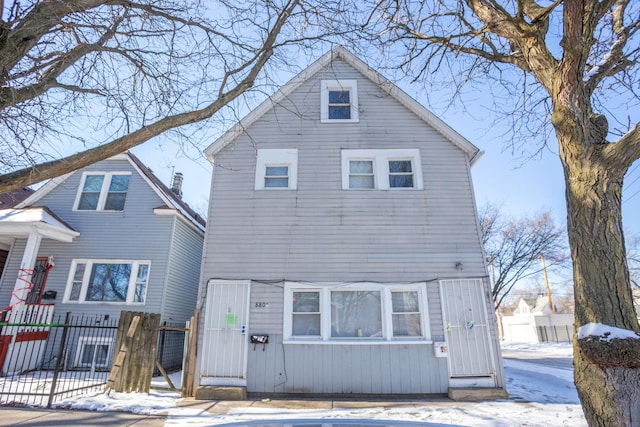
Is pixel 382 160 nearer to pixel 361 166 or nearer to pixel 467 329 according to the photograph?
pixel 361 166

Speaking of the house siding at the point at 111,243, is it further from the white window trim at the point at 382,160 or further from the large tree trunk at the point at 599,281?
the large tree trunk at the point at 599,281

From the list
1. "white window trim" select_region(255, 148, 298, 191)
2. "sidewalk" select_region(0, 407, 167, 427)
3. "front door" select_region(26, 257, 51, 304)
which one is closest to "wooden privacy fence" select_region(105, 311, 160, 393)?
"sidewalk" select_region(0, 407, 167, 427)

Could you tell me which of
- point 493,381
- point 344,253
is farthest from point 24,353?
point 493,381

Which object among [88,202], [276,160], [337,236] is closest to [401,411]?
[337,236]

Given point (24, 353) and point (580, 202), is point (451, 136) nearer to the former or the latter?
point (580, 202)

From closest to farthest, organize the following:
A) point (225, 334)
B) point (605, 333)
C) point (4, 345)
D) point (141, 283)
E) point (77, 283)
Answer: point (605, 333) < point (225, 334) < point (4, 345) < point (141, 283) < point (77, 283)

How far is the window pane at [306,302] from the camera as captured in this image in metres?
8.15

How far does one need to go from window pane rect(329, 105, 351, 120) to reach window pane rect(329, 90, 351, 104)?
0.20m

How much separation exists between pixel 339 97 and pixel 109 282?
8.64 m

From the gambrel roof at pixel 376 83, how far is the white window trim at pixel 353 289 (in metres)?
3.83

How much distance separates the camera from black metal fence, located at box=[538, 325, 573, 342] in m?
27.8

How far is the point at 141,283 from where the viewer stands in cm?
1027

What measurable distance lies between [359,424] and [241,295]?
21.0 ft

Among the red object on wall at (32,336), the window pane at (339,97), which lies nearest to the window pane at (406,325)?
the window pane at (339,97)
